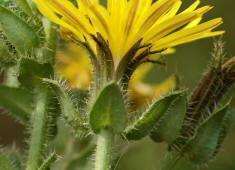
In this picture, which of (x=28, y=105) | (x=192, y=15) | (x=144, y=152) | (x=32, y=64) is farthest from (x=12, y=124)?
(x=192, y=15)

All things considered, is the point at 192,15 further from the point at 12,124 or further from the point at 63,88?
the point at 12,124

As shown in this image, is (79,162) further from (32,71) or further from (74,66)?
(74,66)

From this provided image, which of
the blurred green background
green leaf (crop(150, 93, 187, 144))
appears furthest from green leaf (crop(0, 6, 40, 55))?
the blurred green background

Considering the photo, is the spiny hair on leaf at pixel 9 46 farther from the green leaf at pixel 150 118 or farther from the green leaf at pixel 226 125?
the green leaf at pixel 226 125

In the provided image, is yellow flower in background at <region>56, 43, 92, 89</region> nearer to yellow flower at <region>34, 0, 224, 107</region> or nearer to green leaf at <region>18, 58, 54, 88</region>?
green leaf at <region>18, 58, 54, 88</region>

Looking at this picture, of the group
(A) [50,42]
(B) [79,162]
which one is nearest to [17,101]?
(A) [50,42]
